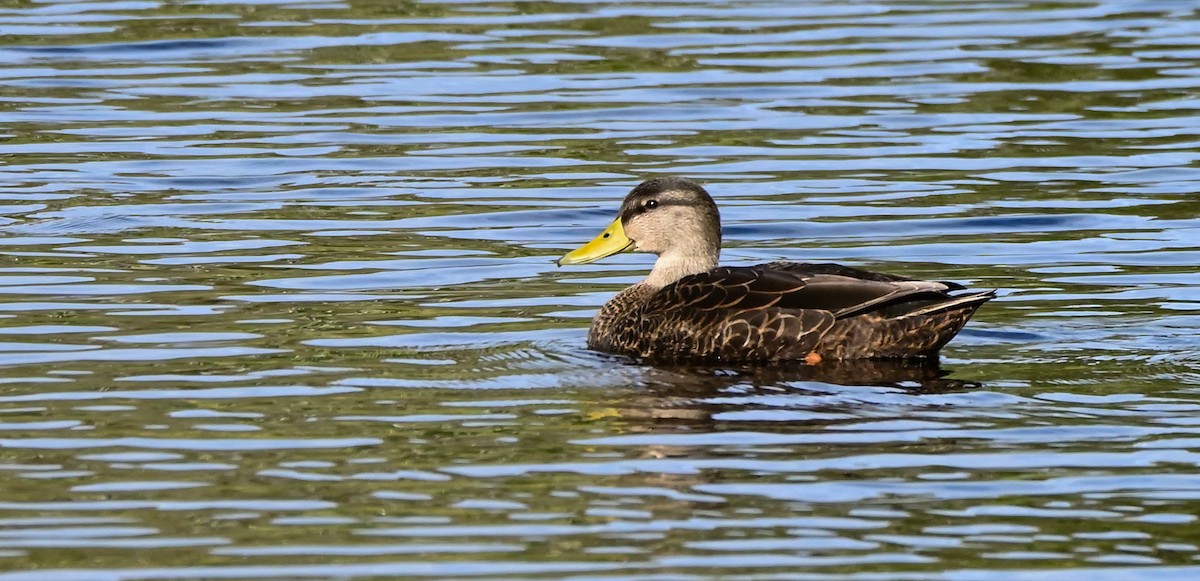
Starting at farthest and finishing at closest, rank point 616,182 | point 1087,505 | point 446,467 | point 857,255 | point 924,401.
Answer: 1. point 616,182
2. point 857,255
3. point 924,401
4. point 446,467
5. point 1087,505

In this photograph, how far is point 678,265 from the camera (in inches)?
444

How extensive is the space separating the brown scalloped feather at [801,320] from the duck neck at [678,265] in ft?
2.90

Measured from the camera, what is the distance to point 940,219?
13469mm

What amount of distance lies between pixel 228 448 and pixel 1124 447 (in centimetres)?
318

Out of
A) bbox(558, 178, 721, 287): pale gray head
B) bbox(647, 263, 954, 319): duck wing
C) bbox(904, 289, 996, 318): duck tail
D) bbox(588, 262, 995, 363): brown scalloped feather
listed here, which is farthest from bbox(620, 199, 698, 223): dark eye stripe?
bbox(904, 289, 996, 318): duck tail

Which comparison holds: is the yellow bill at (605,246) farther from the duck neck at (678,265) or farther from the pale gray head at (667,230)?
the duck neck at (678,265)

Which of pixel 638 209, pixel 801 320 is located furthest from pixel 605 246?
pixel 801 320

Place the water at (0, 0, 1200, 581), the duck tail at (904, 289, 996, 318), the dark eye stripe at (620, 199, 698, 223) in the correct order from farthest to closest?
the dark eye stripe at (620, 199, 698, 223) < the duck tail at (904, 289, 996, 318) < the water at (0, 0, 1200, 581)

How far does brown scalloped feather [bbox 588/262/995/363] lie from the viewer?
992 cm

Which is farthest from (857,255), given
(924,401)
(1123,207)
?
(924,401)

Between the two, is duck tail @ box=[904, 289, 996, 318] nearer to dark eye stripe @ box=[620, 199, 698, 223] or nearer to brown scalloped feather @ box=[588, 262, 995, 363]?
brown scalloped feather @ box=[588, 262, 995, 363]

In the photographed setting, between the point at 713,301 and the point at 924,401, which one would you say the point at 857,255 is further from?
the point at 924,401

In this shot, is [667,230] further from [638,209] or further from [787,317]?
[787,317]

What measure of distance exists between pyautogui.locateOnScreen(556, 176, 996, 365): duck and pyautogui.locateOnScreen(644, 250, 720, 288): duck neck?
581mm
